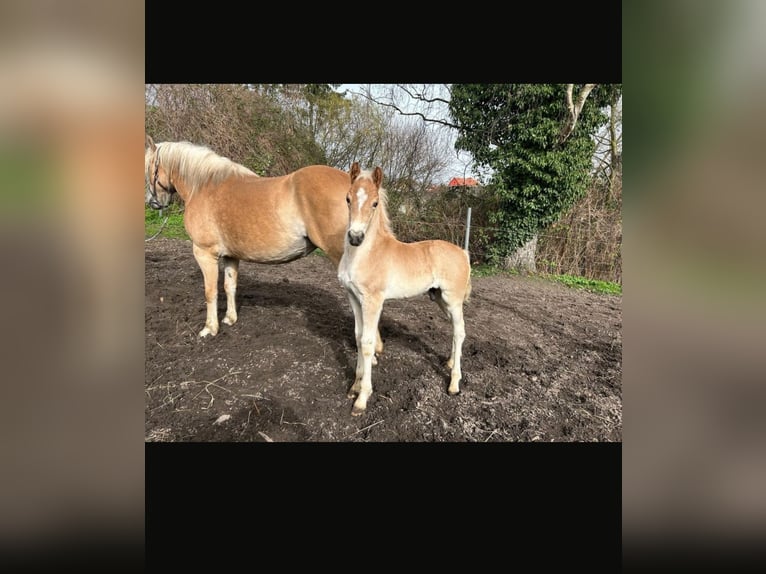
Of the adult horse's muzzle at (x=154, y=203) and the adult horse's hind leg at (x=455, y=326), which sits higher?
the adult horse's muzzle at (x=154, y=203)

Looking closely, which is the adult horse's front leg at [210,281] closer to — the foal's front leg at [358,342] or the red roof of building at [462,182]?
the foal's front leg at [358,342]

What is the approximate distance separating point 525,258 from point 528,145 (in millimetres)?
2809

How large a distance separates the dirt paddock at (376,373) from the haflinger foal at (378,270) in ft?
0.97

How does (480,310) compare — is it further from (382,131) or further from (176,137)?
(176,137)

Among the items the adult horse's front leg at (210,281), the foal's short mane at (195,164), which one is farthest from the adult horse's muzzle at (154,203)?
the adult horse's front leg at (210,281)

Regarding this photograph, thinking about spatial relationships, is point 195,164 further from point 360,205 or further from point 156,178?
point 360,205

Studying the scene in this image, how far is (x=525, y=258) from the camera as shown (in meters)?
9.45

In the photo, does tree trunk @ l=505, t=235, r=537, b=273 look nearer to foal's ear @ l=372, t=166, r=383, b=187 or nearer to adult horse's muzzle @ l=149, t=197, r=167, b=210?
Answer: foal's ear @ l=372, t=166, r=383, b=187

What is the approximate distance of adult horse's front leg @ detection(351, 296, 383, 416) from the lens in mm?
2883

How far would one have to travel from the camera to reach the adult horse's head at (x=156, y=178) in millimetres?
4410

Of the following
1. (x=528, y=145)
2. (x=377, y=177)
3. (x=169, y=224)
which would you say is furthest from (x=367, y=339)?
(x=169, y=224)

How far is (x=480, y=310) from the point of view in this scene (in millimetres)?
5773
